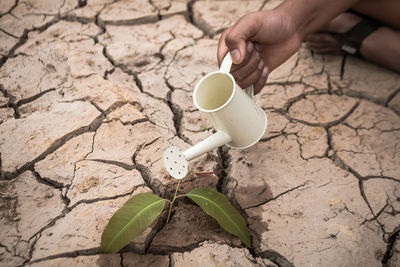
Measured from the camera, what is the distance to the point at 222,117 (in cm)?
138

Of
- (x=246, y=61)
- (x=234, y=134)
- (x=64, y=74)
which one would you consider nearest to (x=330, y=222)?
(x=234, y=134)

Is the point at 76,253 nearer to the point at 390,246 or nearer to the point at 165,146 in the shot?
the point at 165,146

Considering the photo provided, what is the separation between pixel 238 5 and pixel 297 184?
1619 millimetres

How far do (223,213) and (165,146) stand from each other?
518 mm

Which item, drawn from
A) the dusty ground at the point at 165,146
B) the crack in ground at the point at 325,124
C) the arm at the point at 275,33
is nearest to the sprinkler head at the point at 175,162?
the dusty ground at the point at 165,146

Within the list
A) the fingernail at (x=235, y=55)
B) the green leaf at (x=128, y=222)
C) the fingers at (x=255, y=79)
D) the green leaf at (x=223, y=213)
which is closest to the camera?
the green leaf at (x=128, y=222)

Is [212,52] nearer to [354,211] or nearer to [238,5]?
[238,5]

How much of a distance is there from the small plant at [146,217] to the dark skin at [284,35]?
62 centimetres

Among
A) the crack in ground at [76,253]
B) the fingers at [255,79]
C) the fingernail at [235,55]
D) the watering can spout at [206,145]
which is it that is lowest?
the crack in ground at [76,253]

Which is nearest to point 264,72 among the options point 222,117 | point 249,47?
point 249,47

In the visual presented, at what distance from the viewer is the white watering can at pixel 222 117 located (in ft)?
4.44

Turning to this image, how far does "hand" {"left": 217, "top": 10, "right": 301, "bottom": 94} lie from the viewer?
1621mm

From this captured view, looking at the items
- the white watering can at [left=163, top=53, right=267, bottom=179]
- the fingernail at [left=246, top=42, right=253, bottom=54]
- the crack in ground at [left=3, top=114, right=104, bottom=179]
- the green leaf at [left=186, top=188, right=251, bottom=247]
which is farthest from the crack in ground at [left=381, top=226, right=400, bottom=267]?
the crack in ground at [left=3, top=114, right=104, bottom=179]

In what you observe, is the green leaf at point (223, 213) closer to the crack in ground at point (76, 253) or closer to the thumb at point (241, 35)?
the crack in ground at point (76, 253)
